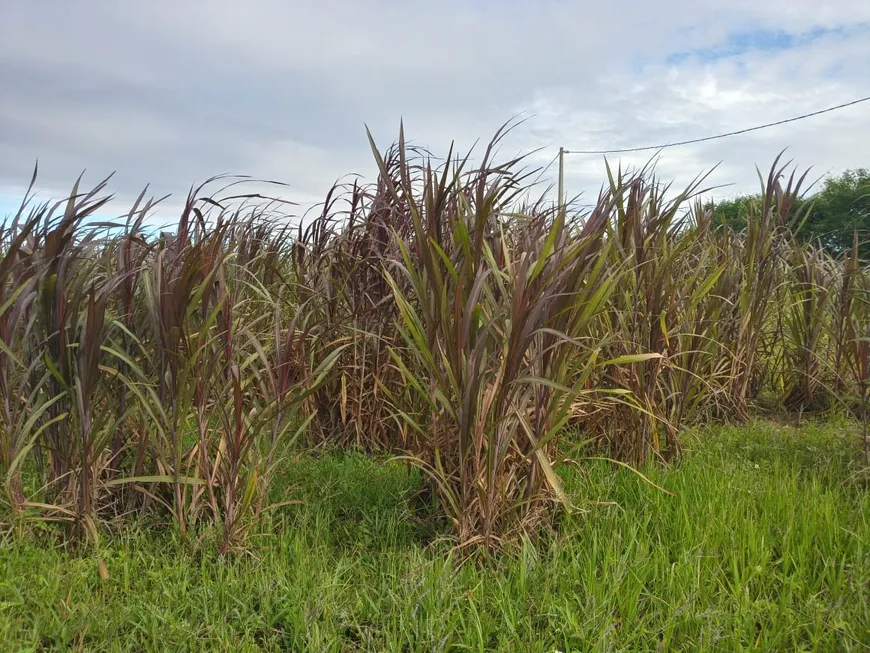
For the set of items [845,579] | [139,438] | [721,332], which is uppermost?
[721,332]

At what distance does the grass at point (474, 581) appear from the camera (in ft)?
5.65

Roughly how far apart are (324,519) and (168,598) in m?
0.63

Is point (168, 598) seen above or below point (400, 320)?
below

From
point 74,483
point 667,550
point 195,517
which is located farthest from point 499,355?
point 74,483

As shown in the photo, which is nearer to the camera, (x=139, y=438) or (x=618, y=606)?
(x=618, y=606)

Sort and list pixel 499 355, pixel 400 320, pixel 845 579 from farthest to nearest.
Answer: pixel 400 320, pixel 499 355, pixel 845 579

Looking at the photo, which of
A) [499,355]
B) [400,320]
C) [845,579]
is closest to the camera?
[845,579]

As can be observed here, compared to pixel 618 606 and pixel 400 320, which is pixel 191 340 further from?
pixel 618 606

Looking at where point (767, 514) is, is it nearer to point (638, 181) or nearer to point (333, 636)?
point (638, 181)

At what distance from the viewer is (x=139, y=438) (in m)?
2.32

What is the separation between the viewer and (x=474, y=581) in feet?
6.33

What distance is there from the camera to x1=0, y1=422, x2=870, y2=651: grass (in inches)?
67.8

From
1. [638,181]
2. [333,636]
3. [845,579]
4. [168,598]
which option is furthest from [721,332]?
[168,598]

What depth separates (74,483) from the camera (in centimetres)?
219
